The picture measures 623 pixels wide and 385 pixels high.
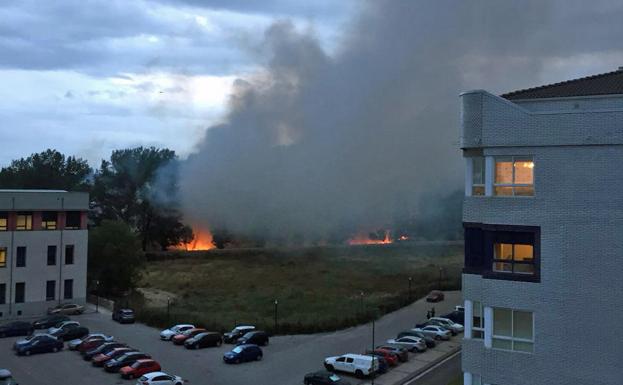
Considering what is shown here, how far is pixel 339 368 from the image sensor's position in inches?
1141

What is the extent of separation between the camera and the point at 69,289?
4300cm

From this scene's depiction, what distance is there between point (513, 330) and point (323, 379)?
13210 mm

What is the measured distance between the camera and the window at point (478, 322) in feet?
49.9

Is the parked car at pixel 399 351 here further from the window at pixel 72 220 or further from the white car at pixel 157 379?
the window at pixel 72 220

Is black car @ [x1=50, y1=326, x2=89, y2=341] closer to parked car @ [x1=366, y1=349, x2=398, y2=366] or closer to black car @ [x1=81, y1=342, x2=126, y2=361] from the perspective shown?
black car @ [x1=81, y1=342, x2=126, y2=361]

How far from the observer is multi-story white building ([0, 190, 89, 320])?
132 feet

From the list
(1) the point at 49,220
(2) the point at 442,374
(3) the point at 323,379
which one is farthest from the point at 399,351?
(1) the point at 49,220

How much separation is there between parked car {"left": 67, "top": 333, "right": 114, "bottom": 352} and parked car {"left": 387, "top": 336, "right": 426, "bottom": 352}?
15.2m

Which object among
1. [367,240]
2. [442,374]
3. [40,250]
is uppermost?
[40,250]

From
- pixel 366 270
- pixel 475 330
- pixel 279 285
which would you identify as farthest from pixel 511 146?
pixel 366 270

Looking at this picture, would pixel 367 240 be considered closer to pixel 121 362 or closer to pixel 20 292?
pixel 20 292

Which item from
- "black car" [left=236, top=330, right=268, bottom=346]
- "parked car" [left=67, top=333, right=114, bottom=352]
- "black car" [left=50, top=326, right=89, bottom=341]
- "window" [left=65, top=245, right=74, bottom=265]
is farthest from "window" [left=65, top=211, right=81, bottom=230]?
"black car" [left=236, top=330, right=268, bottom=346]

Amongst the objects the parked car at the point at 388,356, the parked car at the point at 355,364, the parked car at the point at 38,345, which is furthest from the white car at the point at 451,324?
the parked car at the point at 38,345

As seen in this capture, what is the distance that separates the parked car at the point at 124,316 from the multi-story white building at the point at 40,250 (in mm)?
5128
